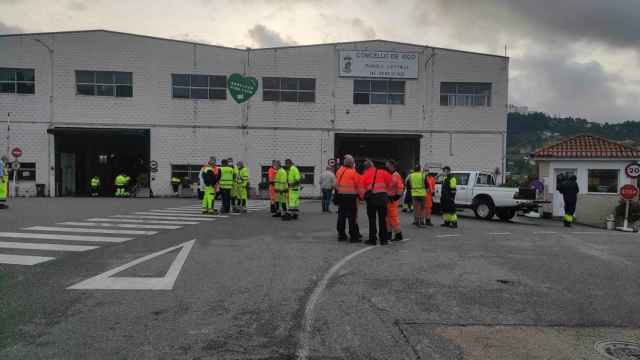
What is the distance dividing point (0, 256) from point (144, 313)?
467 cm

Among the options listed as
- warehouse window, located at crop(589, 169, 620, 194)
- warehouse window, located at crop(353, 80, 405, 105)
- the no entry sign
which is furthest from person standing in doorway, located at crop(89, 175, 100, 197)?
warehouse window, located at crop(589, 169, 620, 194)

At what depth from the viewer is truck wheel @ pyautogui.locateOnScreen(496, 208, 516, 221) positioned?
17.8 meters

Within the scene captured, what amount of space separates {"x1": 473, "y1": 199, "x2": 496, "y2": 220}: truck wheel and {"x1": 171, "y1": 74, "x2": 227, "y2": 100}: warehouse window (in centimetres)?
1763

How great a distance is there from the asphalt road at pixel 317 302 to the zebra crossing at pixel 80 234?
11cm

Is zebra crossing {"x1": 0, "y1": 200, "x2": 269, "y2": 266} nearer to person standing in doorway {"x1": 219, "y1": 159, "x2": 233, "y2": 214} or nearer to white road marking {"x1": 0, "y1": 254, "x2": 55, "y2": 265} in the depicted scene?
white road marking {"x1": 0, "y1": 254, "x2": 55, "y2": 265}

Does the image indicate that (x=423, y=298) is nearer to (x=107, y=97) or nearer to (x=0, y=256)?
(x=0, y=256)

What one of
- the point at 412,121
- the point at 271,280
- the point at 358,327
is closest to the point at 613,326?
the point at 358,327

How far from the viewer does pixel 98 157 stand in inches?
1462

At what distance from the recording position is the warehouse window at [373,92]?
29656 millimetres

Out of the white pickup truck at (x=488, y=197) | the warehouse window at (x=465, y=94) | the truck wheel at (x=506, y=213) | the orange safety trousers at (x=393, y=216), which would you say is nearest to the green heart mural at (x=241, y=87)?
the warehouse window at (x=465, y=94)

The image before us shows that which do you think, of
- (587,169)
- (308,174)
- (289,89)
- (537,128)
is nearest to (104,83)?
(289,89)

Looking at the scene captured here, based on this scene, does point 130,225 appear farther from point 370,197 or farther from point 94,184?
point 94,184

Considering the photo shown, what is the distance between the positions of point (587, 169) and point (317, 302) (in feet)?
71.2

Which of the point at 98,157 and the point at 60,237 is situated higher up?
the point at 98,157
